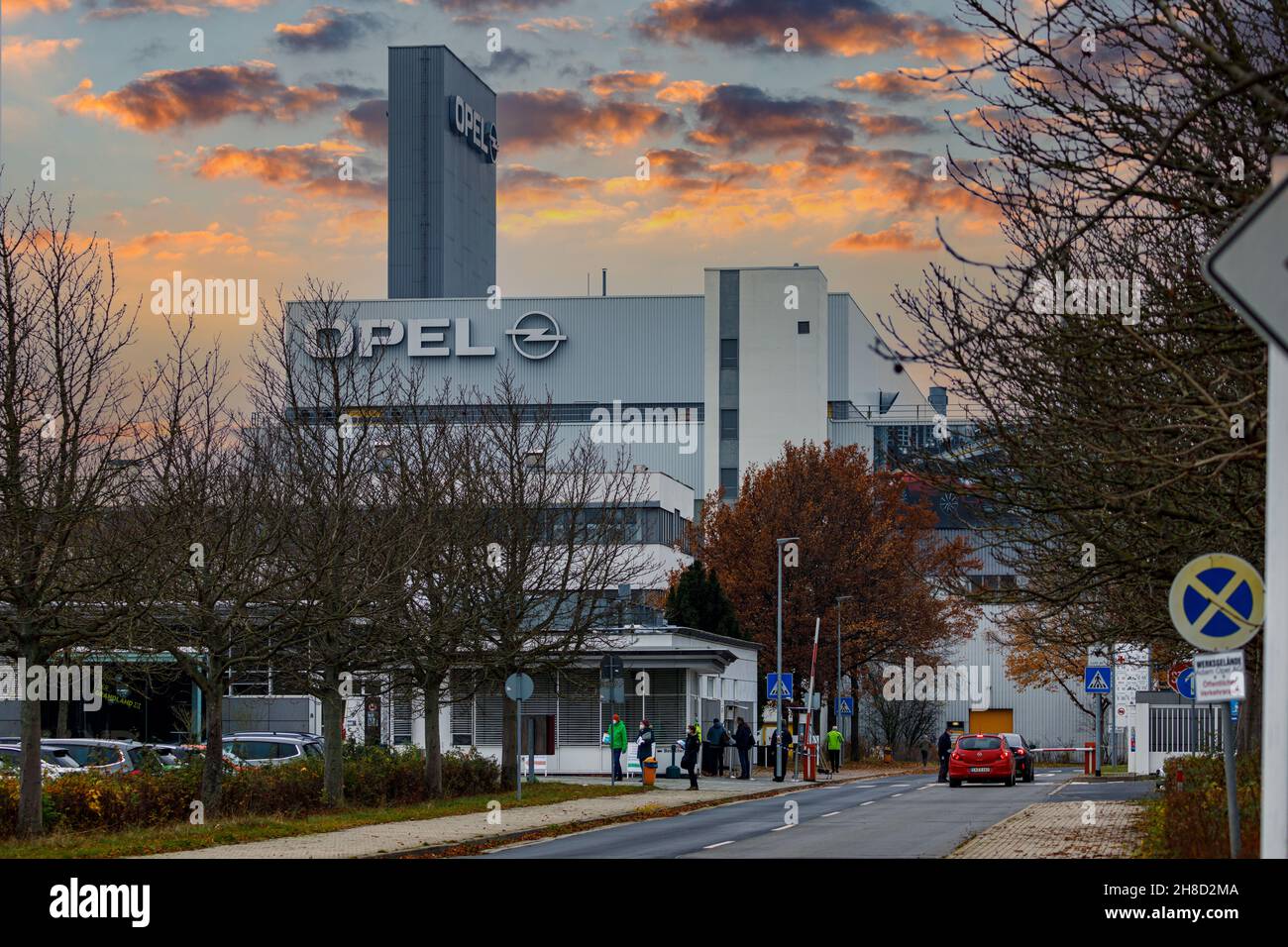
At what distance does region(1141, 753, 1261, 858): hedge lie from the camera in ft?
50.5

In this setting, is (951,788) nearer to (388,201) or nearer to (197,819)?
(197,819)

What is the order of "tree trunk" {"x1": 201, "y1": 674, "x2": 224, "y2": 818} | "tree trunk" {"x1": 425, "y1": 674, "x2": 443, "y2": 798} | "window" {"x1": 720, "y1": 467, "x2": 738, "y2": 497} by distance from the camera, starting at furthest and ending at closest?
"window" {"x1": 720, "y1": 467, "x2": 738, "y2": 497} < "tree trunk" {"x1": 425, "y1": 674, "x2": 443, "y2": 798} < "tree trunk" {"x1": 201, "y1": 674, "x2": 224, "y2": 818}

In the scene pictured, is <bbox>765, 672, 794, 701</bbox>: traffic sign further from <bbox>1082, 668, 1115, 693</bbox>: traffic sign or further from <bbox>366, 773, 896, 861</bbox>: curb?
<bbox>366, 773, 896, 861</bbox>: curb

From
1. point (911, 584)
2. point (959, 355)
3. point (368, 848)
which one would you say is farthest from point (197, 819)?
point (911, 584)

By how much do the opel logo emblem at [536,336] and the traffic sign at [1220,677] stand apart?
82682mm

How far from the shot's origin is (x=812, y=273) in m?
91.9

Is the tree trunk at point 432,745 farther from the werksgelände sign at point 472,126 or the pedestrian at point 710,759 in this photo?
the werksgelände sign at point 472,126

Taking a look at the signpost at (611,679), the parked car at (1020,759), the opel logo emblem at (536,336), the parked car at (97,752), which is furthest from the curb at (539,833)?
the opel logo emblem at (536,336)

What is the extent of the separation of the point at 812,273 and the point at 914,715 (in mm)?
24047

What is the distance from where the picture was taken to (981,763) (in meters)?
47.6

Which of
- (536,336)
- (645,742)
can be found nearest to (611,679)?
(645,742)

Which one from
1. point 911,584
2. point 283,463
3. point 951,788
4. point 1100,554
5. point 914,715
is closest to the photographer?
point 1100,554

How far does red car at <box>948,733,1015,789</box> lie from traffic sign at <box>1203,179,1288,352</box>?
42151 mm

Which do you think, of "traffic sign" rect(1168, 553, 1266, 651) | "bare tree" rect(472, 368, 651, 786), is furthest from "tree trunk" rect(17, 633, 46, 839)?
"traffic sign" rect(1168, 553, 1266, 651)
